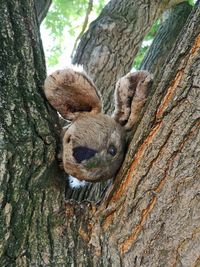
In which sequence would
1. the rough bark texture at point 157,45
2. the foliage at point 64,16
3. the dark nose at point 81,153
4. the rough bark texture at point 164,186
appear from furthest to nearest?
the foliage at point 64,16 → the rough bark texture at point 157,45 → the dark nose at point 81,153 → the rough bark texture at point 164,186

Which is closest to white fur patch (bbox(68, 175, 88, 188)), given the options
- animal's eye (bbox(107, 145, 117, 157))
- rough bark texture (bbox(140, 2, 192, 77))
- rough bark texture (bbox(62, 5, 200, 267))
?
animal's eye (bbox(107, 145, 117, 157))

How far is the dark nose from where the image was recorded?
6.44ft

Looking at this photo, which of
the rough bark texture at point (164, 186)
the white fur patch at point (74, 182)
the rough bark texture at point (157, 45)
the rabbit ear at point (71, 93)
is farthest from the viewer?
the rough bark texture at point (157, 45)

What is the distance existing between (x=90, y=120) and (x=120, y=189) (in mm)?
354

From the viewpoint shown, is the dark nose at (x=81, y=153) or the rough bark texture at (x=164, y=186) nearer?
the rough bark texture at (x=164, y=186)

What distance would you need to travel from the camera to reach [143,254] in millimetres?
1822

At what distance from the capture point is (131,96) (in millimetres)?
2223

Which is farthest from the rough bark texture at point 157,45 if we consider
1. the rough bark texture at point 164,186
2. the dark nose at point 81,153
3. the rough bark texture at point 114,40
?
the rough bark texture at point 164,186

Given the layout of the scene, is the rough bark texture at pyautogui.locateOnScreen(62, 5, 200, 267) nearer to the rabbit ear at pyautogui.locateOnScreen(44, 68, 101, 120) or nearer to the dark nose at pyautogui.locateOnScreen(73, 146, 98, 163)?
the dark nose at pyautogui.locateOnScreen(73, 146, 98, 163)

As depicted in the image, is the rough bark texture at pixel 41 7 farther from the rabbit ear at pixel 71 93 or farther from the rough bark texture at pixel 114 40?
the rabbit ear at pixel 71 93

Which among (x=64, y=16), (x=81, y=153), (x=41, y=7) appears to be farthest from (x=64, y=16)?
(x=81, y=153)

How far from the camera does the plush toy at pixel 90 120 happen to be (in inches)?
78.2

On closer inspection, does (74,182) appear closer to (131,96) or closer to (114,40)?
(131,96)

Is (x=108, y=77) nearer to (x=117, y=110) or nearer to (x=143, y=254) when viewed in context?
(x=117, y=110)
